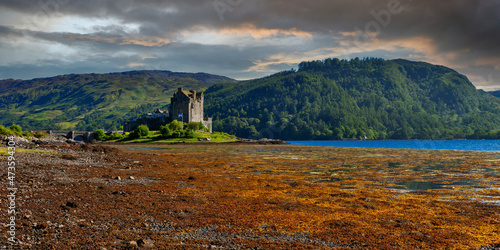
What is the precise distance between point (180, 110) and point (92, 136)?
141 feet

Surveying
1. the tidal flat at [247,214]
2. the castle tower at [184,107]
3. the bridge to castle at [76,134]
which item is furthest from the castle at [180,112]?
the tidal flat at [247,214]

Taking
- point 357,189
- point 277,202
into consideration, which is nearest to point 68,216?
point 277,202

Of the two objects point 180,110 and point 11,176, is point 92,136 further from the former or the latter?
point 11,176

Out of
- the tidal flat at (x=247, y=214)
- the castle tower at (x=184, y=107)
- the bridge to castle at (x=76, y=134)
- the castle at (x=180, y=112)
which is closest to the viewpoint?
the tidal flat at (x=247, y=214)

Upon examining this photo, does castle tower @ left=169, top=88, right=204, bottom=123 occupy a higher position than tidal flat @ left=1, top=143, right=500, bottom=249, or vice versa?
castle tower @ left=169, top=88, right=204, bottom=123

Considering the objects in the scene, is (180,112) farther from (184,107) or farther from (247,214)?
(247,214)

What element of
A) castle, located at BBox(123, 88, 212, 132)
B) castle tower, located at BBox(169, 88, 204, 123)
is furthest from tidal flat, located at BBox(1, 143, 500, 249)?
castle, located at BBox(123, 88, 212, 132)

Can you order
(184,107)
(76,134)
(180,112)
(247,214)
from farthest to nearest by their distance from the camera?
1. (180,112)
2. (184,107)
3. (76,134)
4. (247,214)

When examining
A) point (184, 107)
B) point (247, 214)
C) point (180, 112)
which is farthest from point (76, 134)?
point (247, 214)

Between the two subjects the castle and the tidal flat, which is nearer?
the tidal flat

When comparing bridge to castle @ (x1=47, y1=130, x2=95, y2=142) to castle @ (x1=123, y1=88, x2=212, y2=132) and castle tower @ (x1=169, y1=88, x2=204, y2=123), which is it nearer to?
castle @ (x1=123, y1=88, x2=212, y2=132)

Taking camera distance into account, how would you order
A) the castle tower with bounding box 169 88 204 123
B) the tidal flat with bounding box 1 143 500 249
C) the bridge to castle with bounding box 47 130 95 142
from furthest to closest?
the castle tower with bounding box 169 88 204 123, the bridge to castle with bounding box 47 130 95 142, the tidal flat with bounding box 1 143 500 249

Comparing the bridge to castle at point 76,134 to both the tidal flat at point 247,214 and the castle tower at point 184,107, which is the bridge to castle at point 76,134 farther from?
the tidal flat at point 247,214

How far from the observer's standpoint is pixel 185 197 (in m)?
21.6
